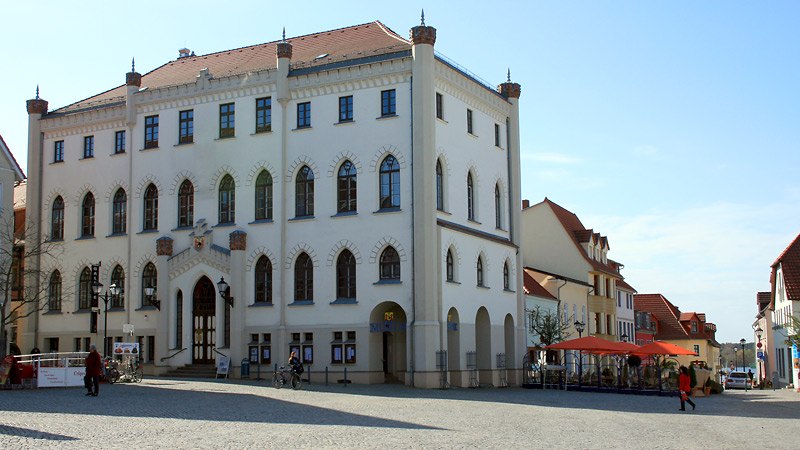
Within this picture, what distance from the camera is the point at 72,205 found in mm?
49781

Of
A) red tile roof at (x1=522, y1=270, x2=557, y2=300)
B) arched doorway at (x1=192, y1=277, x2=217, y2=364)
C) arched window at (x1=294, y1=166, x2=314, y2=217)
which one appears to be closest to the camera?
arched window at (x1=294, y1=166, x2=314, y2=217)

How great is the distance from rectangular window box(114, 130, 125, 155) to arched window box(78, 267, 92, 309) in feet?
19.4

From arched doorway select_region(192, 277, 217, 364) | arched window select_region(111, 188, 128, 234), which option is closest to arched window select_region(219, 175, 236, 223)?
arched doorway select_region(192, 277, 217, 364)

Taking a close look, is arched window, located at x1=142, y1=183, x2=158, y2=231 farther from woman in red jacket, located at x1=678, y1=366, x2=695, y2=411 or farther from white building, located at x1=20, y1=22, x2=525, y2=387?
woman in red jacket, located at x1=678, y1=366, x2=695, y2=411

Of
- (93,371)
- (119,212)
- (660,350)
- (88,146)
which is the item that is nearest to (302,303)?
(119,212)

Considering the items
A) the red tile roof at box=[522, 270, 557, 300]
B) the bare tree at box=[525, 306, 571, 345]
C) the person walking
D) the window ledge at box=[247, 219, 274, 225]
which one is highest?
the window ledge at box=[247, 219, 274, 225]

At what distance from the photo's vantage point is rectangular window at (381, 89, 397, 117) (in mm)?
42125

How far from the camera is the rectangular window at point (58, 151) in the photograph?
5069 cm

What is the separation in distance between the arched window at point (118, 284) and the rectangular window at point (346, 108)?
13440 millimetres

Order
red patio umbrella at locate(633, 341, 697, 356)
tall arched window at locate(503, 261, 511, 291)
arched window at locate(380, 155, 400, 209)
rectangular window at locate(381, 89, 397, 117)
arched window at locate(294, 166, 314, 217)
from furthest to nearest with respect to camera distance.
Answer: tall arched window at locate(503, 261, 511, 291) < red patio umbrella at locate(633, 341, 697, 356) < arched window at locate(294, 166, 314, 217) < rectangular window at locate(381, 89, 397, 117) < arched window at locate(380, 155, 400, 209)

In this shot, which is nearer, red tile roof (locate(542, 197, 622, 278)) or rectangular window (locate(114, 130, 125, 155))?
rectangular window (locate(114, 130, 125, 155))

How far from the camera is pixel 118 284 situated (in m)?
47.7

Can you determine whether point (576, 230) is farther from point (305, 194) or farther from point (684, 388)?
point (684, 388)

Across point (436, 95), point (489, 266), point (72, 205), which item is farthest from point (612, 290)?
point (72, 205)
